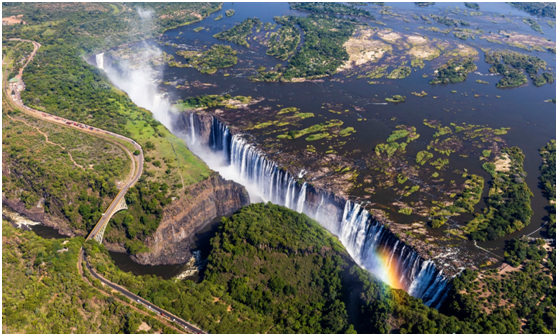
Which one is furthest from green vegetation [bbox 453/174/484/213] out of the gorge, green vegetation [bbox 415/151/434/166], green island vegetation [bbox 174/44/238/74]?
green island vegetation [bbox 174/44/238/74]

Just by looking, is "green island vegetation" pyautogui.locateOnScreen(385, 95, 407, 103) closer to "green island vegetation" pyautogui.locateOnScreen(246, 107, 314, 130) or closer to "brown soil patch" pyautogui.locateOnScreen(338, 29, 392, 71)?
"green island vegetation" pyautogui.locateOnScreen(246, 107, 314, 130)

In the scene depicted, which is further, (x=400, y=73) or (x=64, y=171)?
(x=400, y=73)

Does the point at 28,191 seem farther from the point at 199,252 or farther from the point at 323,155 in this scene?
the point at 323,155

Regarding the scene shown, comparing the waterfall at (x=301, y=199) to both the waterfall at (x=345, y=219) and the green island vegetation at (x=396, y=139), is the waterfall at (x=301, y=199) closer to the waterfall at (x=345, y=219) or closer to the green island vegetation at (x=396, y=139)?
the waterfall at (x=345, y=219)

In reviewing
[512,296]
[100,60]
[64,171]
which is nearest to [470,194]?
[512,296]

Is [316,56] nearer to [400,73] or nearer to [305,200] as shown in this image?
[400,73]

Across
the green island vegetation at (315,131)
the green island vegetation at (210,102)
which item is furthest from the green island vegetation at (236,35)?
the green island vegetation at (315,131)
